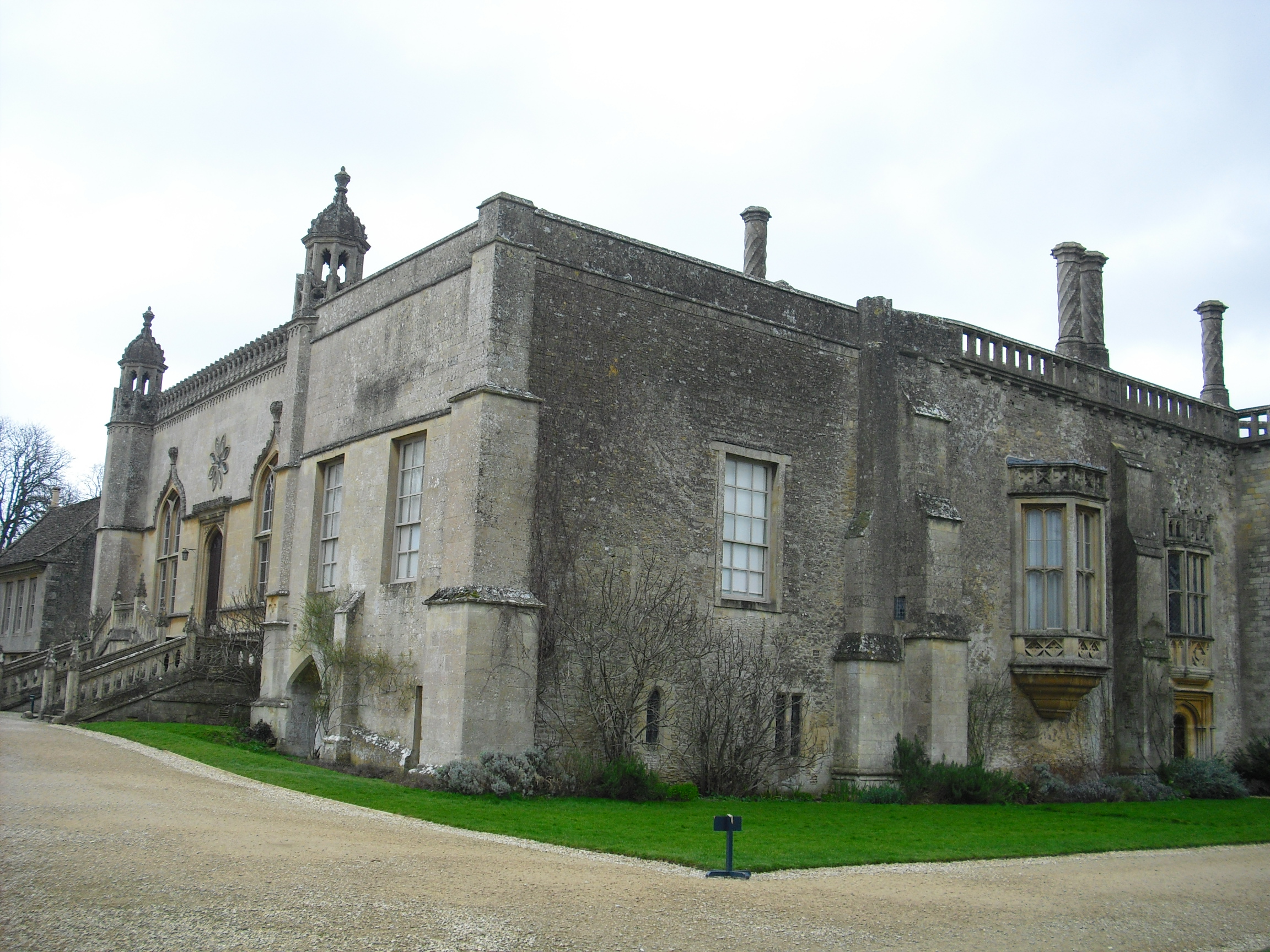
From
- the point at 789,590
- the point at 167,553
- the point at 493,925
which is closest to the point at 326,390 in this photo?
the point at 789,590

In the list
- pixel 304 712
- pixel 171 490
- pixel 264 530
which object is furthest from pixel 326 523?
pixel 171 490

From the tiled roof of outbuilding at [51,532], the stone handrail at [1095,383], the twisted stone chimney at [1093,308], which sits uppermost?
the twisted stone chimney at [1093,308]

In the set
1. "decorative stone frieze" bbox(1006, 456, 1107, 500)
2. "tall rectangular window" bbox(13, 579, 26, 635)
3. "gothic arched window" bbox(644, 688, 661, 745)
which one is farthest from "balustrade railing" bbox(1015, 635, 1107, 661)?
"tall rectangular window" bbox(13, 579, 26, 635)

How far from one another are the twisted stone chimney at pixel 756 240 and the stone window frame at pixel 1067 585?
21.7ft

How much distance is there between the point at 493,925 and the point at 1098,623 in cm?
1661

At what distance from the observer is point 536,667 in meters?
15.5

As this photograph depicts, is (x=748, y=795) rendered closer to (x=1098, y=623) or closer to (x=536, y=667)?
(x=536, y=667)

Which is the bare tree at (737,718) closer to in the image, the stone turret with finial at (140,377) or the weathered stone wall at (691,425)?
the weathered stone wall at (691,425)

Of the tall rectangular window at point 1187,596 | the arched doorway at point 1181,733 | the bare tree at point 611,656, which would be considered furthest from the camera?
the arched doorway at point 1181,733

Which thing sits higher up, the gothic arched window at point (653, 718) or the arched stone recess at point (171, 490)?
the arched stone recess at point (171, 490)

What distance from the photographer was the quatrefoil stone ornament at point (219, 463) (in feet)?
86.7

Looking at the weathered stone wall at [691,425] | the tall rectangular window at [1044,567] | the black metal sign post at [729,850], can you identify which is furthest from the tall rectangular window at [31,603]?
the black metal sign post at [729,850]

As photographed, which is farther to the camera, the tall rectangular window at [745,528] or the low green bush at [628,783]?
the tall rectangular window at [745,528]

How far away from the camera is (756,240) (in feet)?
A: 74.7
